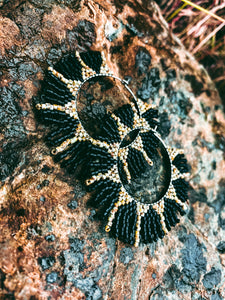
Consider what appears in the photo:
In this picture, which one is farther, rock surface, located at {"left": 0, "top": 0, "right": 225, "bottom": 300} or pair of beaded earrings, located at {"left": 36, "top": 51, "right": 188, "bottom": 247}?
pair of beaded earrings, located at {"left": 36, "top": 51, "right": 188, "bottom": 247}

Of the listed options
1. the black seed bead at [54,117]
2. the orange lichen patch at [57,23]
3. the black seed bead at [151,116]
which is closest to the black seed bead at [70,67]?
the orange lichen patch at [57,23]

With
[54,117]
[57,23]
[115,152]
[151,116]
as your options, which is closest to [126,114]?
[151,116]

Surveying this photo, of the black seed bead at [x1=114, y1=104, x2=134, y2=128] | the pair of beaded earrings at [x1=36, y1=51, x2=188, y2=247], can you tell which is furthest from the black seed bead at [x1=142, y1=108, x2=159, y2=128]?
the black seed bead at [x1=114, y1=104, x2=134, y2=128]

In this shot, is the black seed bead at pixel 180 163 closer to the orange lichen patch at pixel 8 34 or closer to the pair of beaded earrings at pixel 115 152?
the pair of beaded earrings at pixel 115 152

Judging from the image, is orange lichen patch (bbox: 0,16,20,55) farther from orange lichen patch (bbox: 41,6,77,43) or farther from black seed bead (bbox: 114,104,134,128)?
black seed bead (bbox: 114,104,134,128)

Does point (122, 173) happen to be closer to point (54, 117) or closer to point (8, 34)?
point (54, 117)

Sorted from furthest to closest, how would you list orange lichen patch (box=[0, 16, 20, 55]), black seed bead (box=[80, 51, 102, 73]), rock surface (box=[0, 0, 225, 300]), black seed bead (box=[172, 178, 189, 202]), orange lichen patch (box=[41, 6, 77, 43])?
1. black seed bead (box=[172, 178, 189, 202])
2. black seed bead (box=[80, 51, 102, 73])
3. orange lichen patch (box=[41, 6, 77, 43])
4. orange lichen patch (box=[0, 16, 20, 55])
5. rock surface (box=[0, 0, 225, 300])

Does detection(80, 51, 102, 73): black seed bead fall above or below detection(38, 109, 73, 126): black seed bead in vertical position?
above
